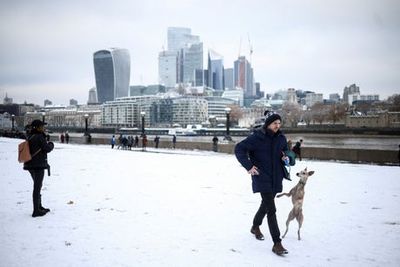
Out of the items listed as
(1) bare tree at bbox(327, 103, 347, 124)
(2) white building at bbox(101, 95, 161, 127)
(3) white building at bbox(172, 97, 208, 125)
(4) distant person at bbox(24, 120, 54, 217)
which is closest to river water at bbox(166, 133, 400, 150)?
(4) distant person at bbox(24, 120, 54, 217)

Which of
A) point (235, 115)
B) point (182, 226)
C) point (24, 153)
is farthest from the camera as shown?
point (235, 115)

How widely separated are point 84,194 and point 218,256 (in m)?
4.98

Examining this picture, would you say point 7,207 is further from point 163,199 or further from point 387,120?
point 387,120

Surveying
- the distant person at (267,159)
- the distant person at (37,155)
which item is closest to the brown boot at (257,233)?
the distant person at (267,159)

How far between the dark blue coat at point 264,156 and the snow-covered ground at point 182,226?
983mm

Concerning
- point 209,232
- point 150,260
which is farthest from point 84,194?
point 150,260

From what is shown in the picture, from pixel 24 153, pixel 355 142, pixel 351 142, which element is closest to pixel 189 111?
pixel 351 142

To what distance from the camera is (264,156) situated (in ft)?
17.1

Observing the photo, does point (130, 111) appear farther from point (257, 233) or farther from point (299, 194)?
point (299, 194)

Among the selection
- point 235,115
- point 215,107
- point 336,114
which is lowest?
point 336,114

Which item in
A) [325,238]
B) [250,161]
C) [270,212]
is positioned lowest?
[325,238]

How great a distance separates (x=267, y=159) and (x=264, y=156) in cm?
6

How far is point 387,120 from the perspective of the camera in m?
113

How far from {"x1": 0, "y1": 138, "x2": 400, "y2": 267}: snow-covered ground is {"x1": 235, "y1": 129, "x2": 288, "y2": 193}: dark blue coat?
0.98 metres
